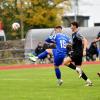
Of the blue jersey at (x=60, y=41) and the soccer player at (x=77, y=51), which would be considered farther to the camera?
the blue jersey at (x=60, y=41)

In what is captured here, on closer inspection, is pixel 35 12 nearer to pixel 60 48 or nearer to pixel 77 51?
pixel 60 48

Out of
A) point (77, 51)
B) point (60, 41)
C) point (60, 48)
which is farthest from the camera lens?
point (60, 48)

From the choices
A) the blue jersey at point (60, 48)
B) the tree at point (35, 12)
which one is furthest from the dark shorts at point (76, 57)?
the tree at point (35, 12)

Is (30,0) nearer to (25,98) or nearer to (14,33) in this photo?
(14,33)

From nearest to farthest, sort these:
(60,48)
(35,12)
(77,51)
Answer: (77,51), (60,48), (35,12)

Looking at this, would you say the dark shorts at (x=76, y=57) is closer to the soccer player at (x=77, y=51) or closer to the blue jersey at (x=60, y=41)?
the soccer player at (x=77, y=51)

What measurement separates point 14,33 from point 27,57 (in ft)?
67.8

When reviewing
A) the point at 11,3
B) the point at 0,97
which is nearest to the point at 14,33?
the point at 11,3

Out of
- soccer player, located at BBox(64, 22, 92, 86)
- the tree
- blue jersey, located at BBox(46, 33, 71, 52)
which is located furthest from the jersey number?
the tree

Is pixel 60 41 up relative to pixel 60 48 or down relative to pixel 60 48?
up

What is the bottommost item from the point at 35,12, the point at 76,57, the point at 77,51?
the point at 35,12

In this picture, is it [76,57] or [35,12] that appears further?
[35,12]

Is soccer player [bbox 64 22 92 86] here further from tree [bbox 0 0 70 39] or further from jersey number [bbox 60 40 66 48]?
tree [bbox 0 0 70 39]

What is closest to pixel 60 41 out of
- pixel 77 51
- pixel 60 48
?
pixel 60 48
